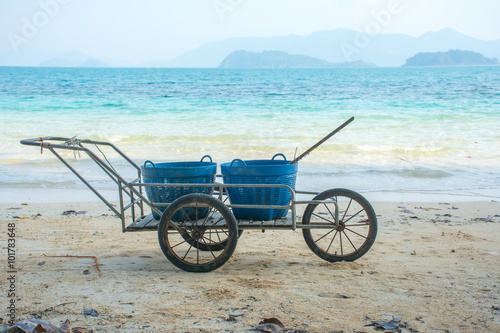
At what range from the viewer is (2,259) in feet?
13.8

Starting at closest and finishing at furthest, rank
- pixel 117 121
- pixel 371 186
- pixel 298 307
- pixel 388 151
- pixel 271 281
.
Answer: pixel 298 307, pixel 271 281, pixel 371 186, pixel 388 151, pixel 117 121

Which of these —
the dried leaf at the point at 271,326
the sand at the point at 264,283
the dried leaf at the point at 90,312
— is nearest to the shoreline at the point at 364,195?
the sand at the point at 264,283

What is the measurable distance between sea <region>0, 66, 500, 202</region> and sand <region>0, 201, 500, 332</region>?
3.81 ft

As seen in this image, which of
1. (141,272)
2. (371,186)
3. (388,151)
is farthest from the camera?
(388,151)

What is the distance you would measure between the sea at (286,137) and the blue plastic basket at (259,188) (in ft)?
6.20

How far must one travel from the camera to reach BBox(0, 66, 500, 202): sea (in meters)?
8.14

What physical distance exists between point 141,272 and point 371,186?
4.91m

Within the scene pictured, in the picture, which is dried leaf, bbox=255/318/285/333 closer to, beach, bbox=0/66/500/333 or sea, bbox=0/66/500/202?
beach, bbox=0/66/500/333

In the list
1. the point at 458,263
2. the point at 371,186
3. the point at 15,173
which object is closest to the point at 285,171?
the point at 458,263

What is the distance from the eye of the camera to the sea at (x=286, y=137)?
26.7ft

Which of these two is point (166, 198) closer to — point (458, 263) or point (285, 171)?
point (285, 171)

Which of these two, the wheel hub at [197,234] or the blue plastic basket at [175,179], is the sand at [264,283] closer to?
the wheel hub at [197,234]

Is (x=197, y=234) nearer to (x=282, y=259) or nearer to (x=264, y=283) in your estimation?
(x=264, y=283)

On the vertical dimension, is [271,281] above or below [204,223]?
below
